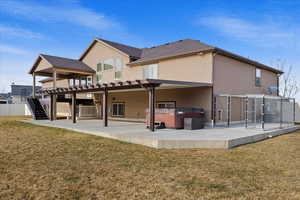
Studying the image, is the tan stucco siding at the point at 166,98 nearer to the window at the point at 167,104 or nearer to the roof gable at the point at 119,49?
the window at the point at 167,104

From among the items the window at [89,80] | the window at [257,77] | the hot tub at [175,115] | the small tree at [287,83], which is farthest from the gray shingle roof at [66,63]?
the small tree at [287,83]

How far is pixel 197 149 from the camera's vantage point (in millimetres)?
7727

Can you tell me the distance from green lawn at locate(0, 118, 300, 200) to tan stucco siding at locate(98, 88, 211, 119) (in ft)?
18.1

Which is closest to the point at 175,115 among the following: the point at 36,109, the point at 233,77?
the point at 233,77

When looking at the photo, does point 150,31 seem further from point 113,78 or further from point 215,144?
point 215,144

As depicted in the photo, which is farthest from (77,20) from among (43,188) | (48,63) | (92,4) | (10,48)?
(43,188)

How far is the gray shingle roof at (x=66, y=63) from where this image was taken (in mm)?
18797

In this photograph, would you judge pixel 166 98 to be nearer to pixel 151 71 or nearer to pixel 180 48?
pixel 151 71

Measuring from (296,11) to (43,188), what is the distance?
22.1 meters

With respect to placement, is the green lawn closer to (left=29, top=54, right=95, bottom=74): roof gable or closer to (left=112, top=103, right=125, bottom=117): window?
(left=112, top=103, right=125, bottom=117): window

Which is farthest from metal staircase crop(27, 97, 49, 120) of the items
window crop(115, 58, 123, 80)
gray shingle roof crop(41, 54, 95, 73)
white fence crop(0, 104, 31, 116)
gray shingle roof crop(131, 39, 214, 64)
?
white fence crop(0, 104, 31, 116)

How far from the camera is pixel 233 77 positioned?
1477cm

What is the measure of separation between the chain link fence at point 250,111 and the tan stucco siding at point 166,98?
2.33ft

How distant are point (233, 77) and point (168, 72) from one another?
448cm
